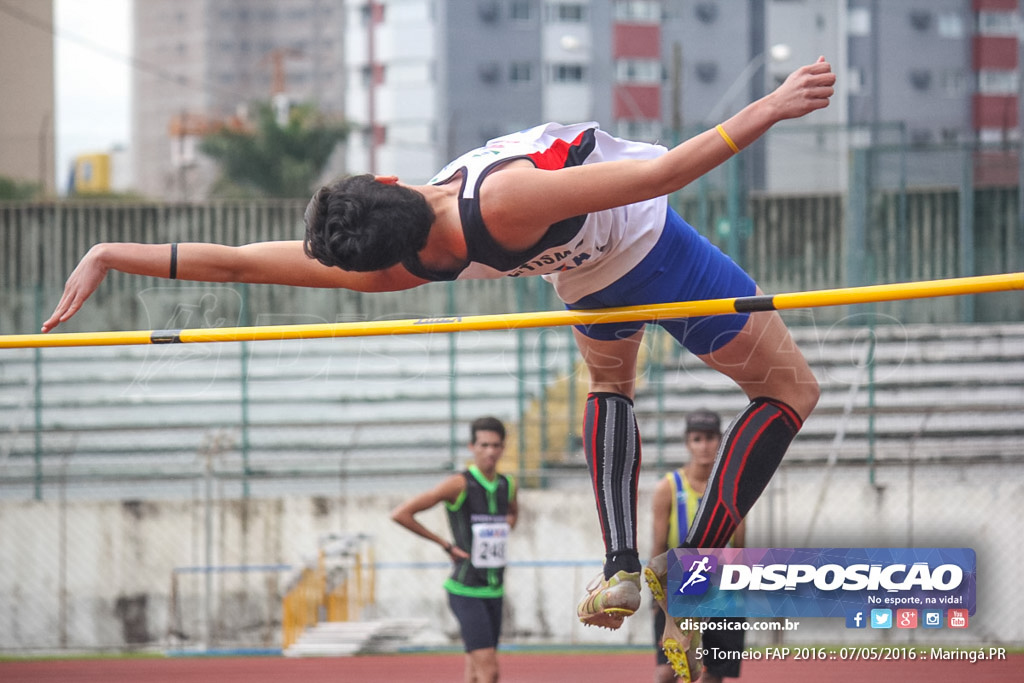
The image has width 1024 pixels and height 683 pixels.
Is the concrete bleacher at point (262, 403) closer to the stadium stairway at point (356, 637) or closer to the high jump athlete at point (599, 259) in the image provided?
the stadium stairway at point (356, 637)

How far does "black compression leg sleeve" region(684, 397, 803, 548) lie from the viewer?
3189 millimetres

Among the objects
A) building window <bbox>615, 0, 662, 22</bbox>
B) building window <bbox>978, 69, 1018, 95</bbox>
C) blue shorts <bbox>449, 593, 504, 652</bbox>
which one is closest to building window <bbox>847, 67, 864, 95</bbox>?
building window <bbox>978, 69, 1018, 95</bbox>

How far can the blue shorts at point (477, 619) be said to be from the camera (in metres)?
6.32

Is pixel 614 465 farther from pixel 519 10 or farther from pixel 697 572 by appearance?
pixel 519 10

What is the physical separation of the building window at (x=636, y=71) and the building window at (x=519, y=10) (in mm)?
1873

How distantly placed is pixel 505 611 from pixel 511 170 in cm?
590

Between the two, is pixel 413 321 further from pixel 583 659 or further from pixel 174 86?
pixel 174 86

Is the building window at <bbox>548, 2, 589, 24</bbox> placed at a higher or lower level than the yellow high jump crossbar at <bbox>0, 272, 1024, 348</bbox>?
higher

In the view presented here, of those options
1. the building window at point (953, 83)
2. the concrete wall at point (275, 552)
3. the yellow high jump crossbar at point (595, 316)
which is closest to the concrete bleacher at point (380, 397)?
the concrete wall at point (275, 552)

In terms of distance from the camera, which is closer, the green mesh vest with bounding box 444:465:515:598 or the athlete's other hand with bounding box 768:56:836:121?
the athlete's other hand with bounding box 768:56:836:121

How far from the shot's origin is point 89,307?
37.8 ft

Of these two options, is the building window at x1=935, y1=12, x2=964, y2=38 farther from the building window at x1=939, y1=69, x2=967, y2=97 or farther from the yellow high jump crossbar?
the yellow high jump crossbar

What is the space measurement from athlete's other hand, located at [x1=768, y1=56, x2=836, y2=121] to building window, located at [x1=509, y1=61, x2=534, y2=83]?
61.1 ft

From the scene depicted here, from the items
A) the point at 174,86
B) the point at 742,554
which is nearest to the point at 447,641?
the point at 742,554
